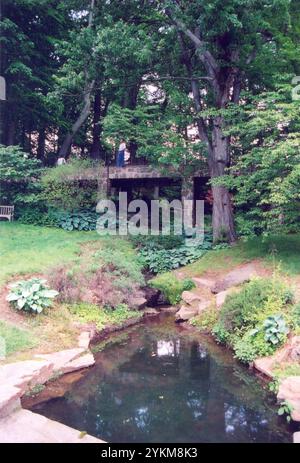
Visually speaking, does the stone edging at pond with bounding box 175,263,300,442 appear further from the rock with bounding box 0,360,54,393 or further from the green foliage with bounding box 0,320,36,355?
the green foliage with bounding box 0,320,36,355

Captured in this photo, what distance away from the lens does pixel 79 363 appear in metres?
7.29

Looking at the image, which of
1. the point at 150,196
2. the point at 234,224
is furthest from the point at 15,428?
the point at 150,196

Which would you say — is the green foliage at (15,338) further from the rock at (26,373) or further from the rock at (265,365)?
the rock at (265,365)

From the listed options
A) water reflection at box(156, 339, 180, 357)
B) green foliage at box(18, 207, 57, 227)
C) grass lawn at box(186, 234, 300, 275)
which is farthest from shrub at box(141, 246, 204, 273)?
green foliage at box(18, 207, 57, 227)

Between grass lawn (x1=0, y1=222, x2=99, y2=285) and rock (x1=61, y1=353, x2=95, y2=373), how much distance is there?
2833 millimetres

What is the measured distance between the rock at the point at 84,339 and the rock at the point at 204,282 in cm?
368

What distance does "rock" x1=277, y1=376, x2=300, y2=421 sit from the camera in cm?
564

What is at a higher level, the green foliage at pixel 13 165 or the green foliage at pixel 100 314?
the green foliage at pixel 13 165

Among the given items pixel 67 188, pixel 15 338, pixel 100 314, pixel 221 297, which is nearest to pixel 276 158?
pixel 221 297

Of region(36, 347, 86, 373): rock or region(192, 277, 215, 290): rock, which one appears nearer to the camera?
region(36, 347, 86, 373): rock

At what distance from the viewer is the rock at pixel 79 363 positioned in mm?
7051

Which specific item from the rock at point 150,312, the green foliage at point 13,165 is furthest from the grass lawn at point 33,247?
the rock at point 150,312

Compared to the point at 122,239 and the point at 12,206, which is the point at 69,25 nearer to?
the point at 12,206
